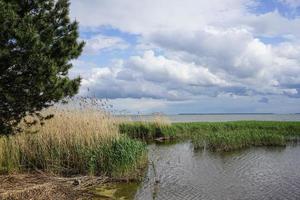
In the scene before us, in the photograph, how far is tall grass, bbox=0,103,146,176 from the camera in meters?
13.6

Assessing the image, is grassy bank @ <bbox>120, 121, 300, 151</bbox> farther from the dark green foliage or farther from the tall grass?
the dark green foliage

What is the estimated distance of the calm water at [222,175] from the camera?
1223 cm

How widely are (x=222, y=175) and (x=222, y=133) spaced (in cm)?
1074

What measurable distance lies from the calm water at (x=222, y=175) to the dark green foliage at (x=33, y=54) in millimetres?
4207

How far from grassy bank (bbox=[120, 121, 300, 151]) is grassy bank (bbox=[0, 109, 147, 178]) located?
32.2 ft

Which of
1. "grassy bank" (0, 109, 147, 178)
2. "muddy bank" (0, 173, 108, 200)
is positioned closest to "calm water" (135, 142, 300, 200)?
"grassy bank" (0, 109, 147, 178)

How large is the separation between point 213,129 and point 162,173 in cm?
1927

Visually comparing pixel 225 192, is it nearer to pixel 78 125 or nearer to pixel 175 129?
pixel 78 125

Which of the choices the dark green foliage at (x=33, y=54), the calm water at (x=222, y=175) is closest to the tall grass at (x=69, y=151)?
the calm water at (x=222, y=175)

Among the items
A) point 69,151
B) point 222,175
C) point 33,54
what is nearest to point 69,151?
point 69,151

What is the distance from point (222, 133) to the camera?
26.0m

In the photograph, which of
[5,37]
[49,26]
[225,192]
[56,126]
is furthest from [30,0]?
[225,192]

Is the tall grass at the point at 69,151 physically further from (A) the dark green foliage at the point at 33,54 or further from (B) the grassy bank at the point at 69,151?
(A) the dark green foliage at the point at 33,54

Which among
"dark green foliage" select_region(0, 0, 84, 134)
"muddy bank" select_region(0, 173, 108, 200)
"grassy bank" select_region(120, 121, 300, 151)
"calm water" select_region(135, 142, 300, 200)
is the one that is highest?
"dark green foliage" select_region(0, 0, 84, 134)
